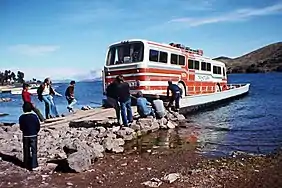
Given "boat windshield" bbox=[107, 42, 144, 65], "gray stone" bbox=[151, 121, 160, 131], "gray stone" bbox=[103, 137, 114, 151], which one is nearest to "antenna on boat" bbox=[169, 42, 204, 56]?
"boat windshield" bbox=[107, 42, 144, 65]

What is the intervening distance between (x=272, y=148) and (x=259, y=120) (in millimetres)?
8642

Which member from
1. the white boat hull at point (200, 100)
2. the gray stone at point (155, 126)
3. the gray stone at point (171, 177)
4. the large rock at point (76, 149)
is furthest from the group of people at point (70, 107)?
the gray stone at point (171, 177)

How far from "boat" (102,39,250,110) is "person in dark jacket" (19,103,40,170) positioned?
1125 cm

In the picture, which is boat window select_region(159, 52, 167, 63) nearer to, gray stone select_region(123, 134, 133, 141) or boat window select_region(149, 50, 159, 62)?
boat window select_region(149, 50, 159, 62)

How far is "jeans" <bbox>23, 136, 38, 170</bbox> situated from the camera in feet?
32.4

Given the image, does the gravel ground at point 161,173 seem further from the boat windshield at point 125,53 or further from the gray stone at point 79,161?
the boat windshield at point 125,53

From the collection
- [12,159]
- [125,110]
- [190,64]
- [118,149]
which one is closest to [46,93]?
[125,110]

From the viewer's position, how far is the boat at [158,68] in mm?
20906

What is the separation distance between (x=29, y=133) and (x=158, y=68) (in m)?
12.9

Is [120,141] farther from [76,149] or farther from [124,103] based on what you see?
[76,149]

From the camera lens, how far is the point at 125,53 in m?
21.5

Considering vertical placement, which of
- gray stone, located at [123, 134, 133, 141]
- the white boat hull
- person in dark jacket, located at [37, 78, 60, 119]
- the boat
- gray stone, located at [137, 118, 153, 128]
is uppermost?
the boat

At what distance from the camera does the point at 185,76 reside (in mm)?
25391

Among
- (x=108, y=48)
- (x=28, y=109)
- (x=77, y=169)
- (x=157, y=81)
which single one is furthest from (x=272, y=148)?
(x=108, y=48)
